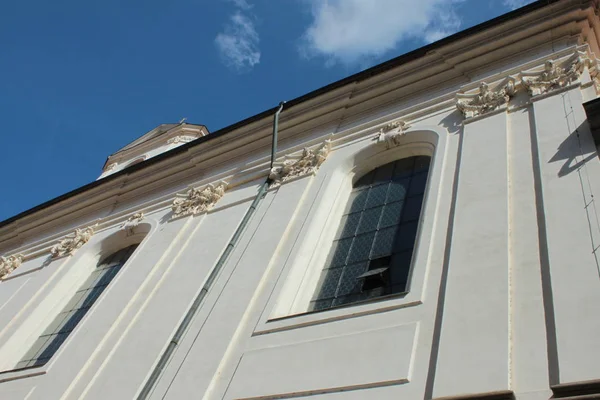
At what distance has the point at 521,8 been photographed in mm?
10859

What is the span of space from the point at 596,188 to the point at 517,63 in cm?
432

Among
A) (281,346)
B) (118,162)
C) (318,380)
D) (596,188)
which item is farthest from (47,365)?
(118,162)

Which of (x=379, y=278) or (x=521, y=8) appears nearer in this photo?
(x=379, y=278)

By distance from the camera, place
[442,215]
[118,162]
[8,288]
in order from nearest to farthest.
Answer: [442,215]
[8,288]
[118,162]

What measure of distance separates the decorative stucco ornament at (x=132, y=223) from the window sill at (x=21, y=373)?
4.04m

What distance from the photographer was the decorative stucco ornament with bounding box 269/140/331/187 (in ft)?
37.1

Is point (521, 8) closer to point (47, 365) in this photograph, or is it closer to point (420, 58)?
point (420, 58)

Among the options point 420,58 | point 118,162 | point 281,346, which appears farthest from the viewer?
point 118,162

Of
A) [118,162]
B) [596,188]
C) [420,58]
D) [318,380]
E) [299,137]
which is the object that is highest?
[118,162]

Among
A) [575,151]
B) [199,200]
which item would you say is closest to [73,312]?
[199,200]

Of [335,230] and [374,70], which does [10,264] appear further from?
[374,70]

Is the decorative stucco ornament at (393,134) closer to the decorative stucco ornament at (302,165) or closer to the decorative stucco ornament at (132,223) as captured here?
the decorative stucco ornament at (302,165)

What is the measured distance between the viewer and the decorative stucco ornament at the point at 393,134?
1073cm

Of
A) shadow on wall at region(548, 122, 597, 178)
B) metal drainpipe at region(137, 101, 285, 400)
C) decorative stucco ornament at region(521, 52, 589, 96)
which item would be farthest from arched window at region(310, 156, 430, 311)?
shadow on wall at region(548, 122, 597, 178)
